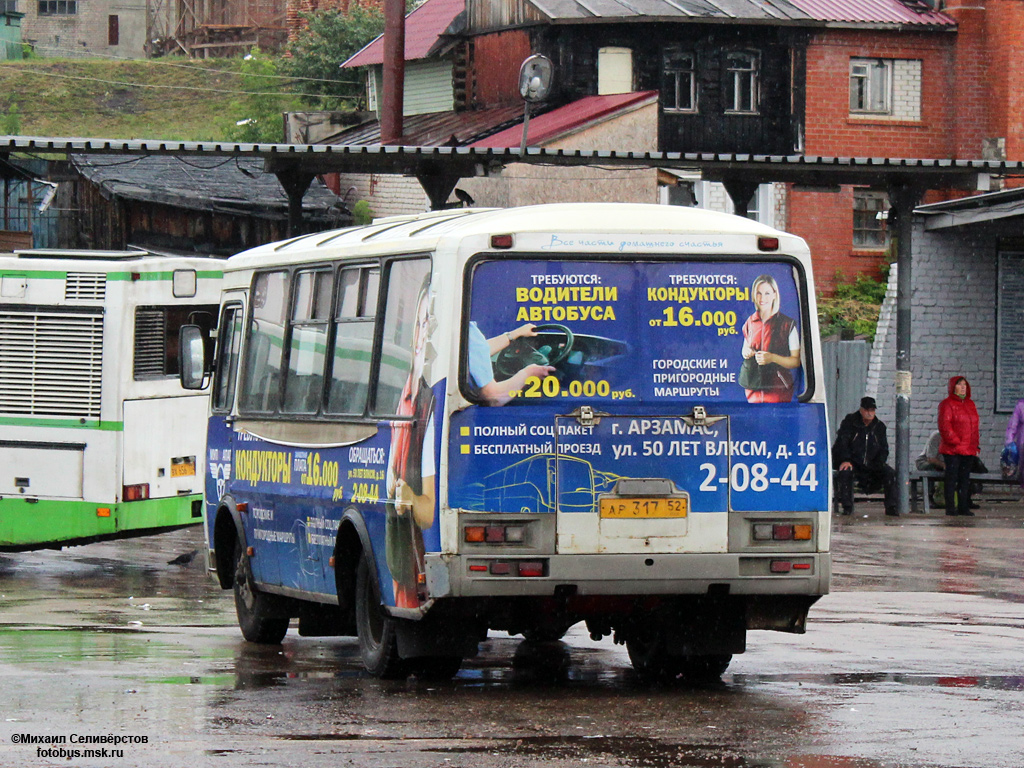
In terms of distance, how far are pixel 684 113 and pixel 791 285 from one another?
124ft

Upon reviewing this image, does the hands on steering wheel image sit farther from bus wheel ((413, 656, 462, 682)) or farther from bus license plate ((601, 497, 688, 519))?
bus wheel ((413, 656, 462, 682))

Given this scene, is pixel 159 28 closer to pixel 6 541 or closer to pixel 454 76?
pixel 454 76

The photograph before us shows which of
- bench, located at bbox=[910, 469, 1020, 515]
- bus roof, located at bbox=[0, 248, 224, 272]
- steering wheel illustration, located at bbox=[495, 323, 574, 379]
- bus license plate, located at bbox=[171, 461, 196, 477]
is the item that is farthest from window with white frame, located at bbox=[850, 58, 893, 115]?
steering wheel illustration, located at bbox=[495, 323, 574, 379]

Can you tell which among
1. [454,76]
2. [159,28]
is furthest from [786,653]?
[159,28]

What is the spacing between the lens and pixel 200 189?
4497 cm

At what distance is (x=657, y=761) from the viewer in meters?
8.00

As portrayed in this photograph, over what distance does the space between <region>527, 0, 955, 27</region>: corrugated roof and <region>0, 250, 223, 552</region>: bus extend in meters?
29.9

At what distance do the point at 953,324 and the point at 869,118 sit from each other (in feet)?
70.5

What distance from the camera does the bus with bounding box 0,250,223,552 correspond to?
56.9ft

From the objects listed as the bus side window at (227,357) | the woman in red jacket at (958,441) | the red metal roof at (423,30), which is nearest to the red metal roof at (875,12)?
the red metal roof at (423,30)

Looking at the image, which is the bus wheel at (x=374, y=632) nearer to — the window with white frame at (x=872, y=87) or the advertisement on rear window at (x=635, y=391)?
the advertisement on rear window at (x=635, y=391)

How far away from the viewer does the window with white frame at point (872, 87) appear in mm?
48562

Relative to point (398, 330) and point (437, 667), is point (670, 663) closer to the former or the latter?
point (437, 667)

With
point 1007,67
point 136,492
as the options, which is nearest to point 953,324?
point 136,492
